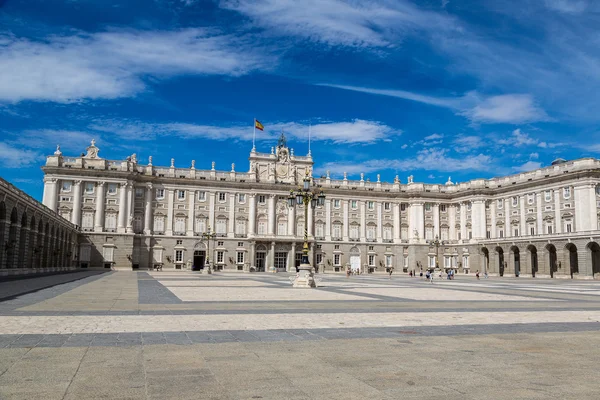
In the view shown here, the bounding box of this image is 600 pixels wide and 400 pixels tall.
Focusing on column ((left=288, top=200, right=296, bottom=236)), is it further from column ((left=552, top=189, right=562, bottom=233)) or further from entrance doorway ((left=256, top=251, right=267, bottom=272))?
column ((left=552, top=189, right=562, bottom=233))

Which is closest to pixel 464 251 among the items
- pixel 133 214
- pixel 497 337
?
pixel 133 214

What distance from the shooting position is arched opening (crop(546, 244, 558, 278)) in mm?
70500

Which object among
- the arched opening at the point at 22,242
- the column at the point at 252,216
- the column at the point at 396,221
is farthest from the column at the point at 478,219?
the arched opening at the point at 22,242

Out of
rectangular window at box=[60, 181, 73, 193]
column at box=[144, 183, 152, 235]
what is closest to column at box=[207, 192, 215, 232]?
column at box=[144, 183, 152, 235]

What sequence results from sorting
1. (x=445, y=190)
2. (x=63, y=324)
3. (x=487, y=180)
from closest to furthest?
(x=63, y=324) → (x=487, y=180) → (x=445, y=190)

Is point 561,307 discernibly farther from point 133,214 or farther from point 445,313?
point 133,214

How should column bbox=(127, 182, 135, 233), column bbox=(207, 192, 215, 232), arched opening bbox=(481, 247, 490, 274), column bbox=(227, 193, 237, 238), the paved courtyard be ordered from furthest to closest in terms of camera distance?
column bbox=(227, 193, 237, 238), column bbox=(207, 192, 215, 232), arched opening bbox=(481, 247, 490, 274), column bbox=(127, 182, 135, 233), the paved courtyard

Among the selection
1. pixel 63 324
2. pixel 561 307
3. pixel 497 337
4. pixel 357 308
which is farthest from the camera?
pixel 561 307

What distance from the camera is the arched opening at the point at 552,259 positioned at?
231 ft

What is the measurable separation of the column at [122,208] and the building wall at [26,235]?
14475 millimetres

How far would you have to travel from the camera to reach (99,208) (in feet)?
251

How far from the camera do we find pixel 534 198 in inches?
2938

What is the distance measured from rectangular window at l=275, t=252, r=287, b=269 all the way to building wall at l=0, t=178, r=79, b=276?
1352 inches

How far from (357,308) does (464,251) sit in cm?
7314
